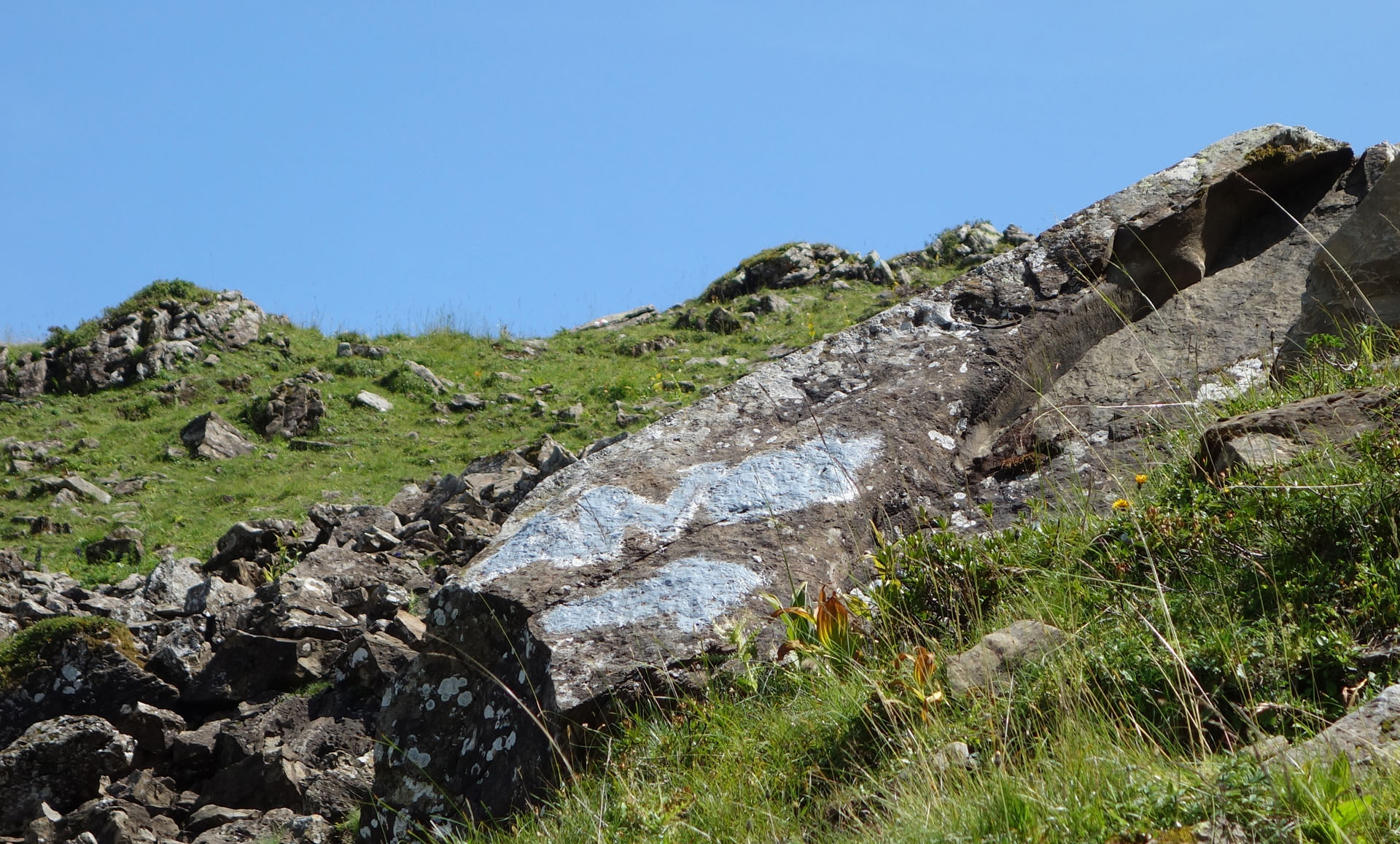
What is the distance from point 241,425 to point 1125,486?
15.2m

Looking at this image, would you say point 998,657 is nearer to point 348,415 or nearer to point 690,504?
point 690,504

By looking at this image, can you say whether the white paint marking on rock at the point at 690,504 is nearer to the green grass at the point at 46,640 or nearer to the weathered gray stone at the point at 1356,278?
the weathered gray stone at the point at 1356,278

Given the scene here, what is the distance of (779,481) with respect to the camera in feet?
16.2

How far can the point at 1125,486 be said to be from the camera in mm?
4430

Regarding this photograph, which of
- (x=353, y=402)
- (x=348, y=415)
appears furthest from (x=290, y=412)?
(x=353, y=402)

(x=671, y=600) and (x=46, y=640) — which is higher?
(x=46, y=640)

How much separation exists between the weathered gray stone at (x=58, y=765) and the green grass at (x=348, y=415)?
19.5ft

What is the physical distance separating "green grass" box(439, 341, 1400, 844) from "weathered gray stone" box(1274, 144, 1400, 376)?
1.15 metres

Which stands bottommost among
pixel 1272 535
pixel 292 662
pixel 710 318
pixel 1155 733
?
pixel 1155 733

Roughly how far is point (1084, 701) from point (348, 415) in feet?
51.1

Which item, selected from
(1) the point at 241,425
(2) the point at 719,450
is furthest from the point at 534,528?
(1) the point at 241,425

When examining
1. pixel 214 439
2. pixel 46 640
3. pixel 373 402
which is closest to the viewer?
pixel 46 640

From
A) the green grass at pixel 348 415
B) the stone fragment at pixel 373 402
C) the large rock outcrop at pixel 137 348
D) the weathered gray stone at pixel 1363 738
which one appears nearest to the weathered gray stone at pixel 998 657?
the weathered gray stone at pixel 1363 738

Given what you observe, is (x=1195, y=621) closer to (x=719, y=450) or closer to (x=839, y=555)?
(x=839, y=555)
